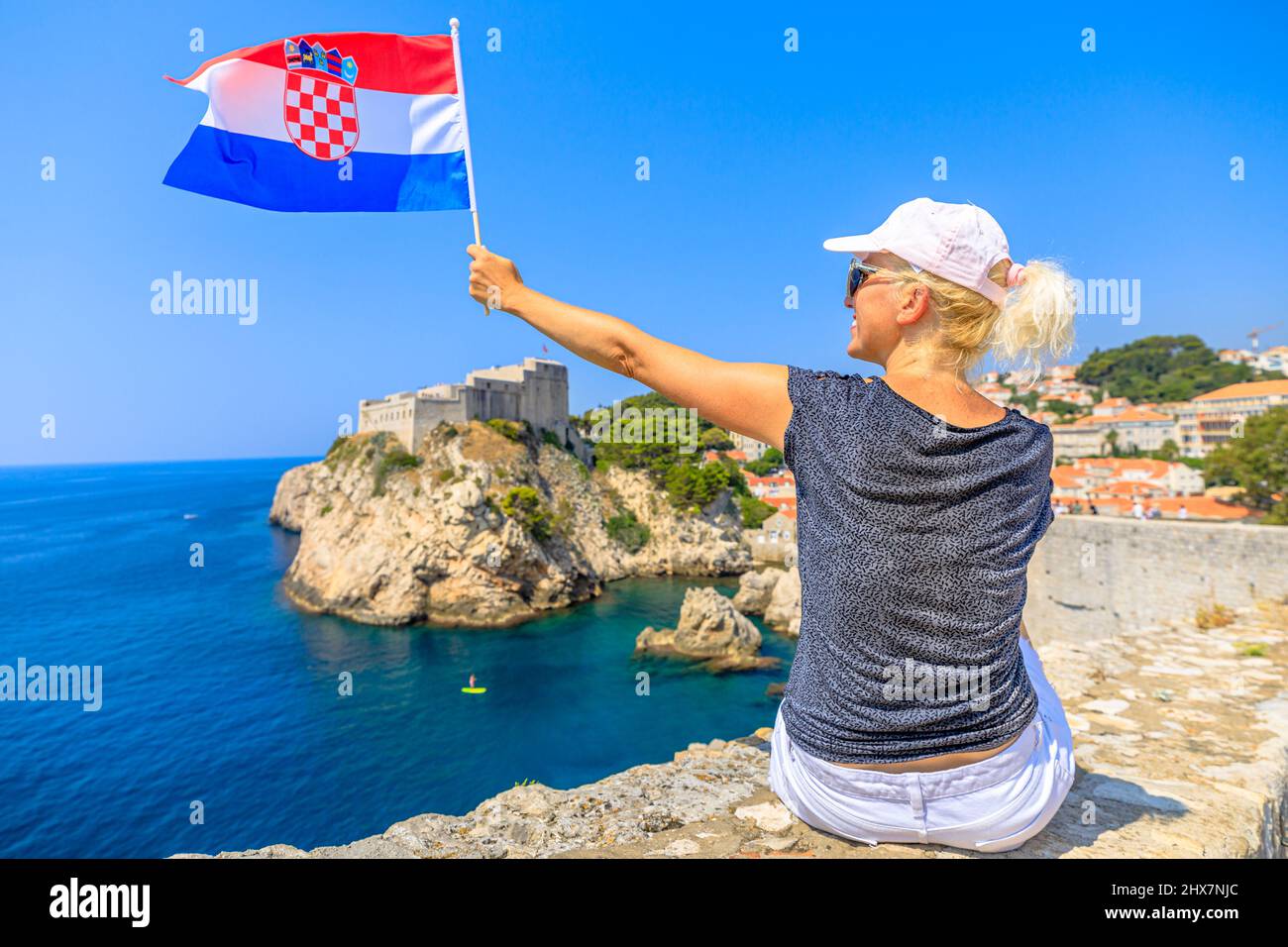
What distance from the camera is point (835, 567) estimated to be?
134 centimetres

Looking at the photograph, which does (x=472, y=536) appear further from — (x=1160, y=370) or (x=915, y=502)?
Result: (x=1160, y=370)

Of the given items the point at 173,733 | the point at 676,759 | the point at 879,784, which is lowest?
the point at 173,733

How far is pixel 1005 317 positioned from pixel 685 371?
74 cm

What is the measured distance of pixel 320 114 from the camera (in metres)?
3.25

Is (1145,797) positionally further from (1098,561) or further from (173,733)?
(173,733)

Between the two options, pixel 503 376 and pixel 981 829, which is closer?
pixel 981 829

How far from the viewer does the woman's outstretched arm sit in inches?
51.6

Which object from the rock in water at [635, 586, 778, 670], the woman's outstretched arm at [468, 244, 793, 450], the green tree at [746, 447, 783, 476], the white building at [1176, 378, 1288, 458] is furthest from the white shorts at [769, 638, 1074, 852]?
the green tree at [746, 447, 783, 476]

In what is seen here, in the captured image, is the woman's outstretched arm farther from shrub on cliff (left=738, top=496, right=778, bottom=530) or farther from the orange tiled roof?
the orange tiled roof

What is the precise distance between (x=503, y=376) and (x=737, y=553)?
672 inches

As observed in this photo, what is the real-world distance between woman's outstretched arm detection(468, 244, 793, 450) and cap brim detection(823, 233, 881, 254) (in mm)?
306

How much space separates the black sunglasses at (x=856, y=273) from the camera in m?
1.39

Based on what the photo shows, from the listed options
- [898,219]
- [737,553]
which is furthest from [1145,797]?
[737,553]

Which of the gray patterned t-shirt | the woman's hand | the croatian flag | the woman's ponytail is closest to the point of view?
the gray patterned t-shirt
